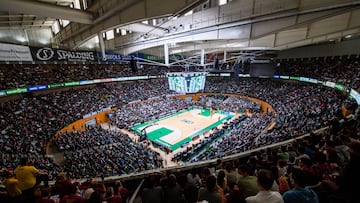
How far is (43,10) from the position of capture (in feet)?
32.5

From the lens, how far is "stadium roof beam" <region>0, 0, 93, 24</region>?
8.75 metres

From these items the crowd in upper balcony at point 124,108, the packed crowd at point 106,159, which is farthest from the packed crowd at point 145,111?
the packed crowd at point 106,159

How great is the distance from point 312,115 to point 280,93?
1340cm

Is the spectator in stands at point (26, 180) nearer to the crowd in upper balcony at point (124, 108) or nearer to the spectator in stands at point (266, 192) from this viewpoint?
the spectator in stands at point (266, 192)

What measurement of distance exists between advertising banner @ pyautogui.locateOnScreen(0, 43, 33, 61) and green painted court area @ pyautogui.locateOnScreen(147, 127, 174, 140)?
16932 mm

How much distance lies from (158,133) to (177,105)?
11.1 metres

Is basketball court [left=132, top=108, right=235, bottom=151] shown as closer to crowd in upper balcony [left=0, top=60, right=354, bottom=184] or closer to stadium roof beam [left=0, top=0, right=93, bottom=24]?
crowd in upper balcony [left=0, top=60, right=354, bottom=184]

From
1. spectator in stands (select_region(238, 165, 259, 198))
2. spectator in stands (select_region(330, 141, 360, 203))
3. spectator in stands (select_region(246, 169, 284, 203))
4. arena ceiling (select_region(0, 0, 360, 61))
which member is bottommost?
spectator in stands (select_region(238, 165, 259, 198))

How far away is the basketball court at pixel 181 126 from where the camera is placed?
21456mm

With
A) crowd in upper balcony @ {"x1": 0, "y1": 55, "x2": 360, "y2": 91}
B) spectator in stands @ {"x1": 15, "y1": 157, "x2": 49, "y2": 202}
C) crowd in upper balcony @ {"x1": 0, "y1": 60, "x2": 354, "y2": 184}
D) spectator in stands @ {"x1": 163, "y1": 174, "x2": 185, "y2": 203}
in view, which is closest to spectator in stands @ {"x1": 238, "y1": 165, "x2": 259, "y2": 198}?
spectator in stands @ {"x1": 163, "y1": 174, "x2": 185, "y2": 203}

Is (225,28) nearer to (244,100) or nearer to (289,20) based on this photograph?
(289,20)

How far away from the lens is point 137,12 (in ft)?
29.5

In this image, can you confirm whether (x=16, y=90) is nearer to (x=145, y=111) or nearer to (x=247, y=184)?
(x=145, y=111)

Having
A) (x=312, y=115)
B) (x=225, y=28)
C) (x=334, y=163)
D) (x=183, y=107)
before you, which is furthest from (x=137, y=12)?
(x=183, y=107)
